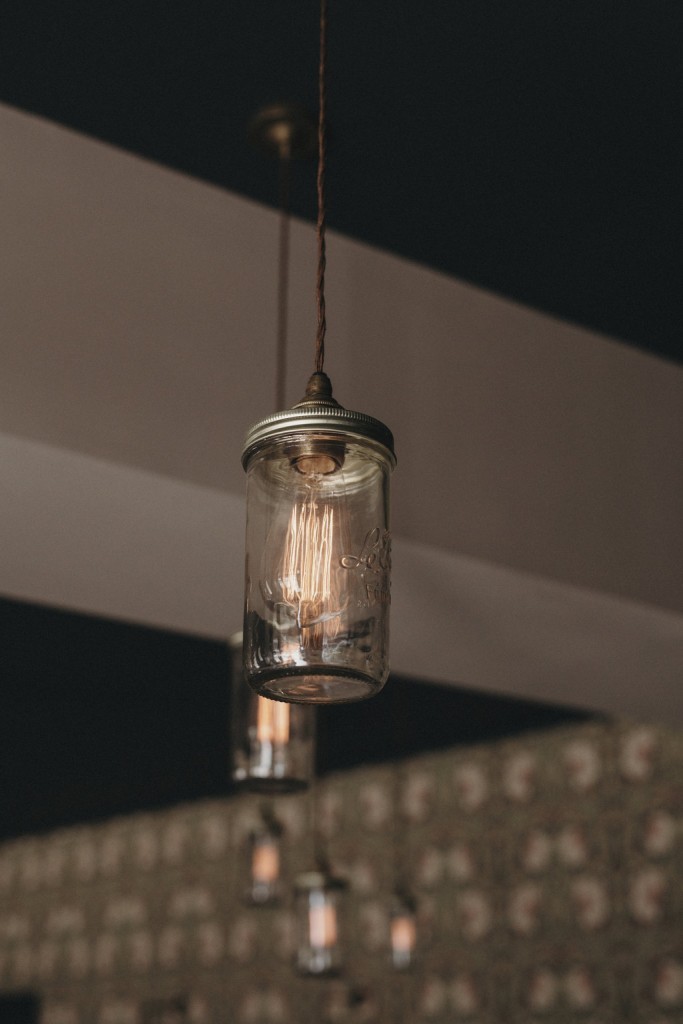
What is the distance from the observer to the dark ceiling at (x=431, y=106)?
8.11 feet

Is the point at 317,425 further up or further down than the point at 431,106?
further down

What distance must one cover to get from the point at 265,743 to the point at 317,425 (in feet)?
5.39

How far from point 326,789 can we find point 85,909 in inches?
80.3

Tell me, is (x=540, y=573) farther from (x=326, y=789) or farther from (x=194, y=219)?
(x=326, y=789)

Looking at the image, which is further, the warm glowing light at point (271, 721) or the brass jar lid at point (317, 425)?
the warm glowing light at point (271, 721)

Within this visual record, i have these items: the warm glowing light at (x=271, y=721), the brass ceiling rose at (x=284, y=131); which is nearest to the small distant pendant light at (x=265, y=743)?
the warm glowing light at (x=271, y=721)

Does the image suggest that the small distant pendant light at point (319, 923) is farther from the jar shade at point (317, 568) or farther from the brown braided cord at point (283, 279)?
the jar shade at point (317, 568)

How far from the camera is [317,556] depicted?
60.1 inches

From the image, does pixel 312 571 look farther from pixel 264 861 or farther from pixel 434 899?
pixel 434 899

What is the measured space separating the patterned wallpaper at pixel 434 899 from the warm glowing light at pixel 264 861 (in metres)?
0.10

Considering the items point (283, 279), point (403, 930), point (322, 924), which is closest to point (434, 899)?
point (403, 930)

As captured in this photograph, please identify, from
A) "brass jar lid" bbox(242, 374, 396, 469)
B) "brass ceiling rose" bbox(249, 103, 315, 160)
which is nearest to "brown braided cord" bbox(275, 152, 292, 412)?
"brass ceiling rose" bbox(249, 103, 315, 160)

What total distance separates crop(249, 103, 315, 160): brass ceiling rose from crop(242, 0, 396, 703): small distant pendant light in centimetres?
117

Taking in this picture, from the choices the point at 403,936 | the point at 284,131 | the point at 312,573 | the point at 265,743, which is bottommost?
the point at 403,936
